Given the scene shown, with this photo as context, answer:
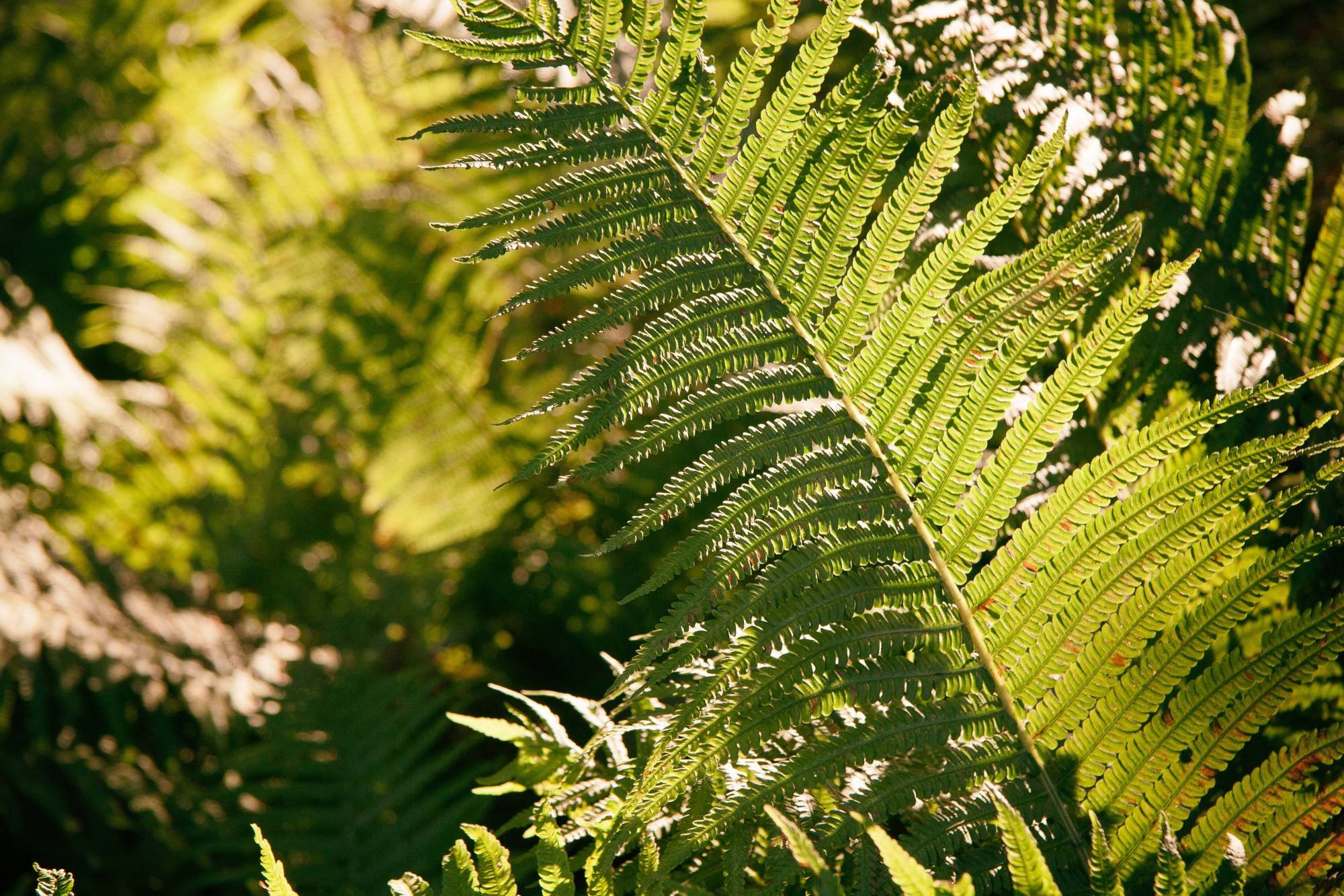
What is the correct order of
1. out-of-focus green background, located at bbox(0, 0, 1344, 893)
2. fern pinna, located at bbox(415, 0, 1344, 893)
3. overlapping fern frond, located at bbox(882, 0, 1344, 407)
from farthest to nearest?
out-of-focus green background, located at bbox(0, 0, 1344, 893), overlapping fern frond, located at bbox(882, 0, 1344, 407), fern pinna, located at bbox(415, 0, 1344, 893)

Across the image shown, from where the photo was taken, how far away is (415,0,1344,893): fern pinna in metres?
0.70

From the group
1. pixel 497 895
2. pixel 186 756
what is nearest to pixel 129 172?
pixel 186 756

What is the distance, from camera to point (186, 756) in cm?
181

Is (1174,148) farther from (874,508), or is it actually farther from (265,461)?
(265,461)

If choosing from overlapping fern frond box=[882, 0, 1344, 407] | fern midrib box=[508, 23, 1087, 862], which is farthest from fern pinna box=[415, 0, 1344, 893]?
overlapping fern frond box=[882, 0, 1344, 407]

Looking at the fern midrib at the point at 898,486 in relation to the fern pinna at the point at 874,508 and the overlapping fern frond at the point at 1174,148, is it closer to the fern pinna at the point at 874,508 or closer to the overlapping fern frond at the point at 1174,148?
the fern pinna at the point at 874,508

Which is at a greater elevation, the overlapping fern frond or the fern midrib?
the overlapping fern frond

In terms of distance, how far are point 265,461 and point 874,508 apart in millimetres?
1985

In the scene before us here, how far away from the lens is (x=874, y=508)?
29.8 inches

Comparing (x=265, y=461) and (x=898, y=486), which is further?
(x=265, y=461)

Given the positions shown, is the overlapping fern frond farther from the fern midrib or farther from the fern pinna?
the fern midrib

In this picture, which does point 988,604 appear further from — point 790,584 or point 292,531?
point 292,531

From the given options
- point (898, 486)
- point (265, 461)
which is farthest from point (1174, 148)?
point (265, 461)

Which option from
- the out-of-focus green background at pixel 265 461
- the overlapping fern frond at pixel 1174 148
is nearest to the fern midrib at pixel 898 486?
the overlapping fern frond at pixel 1174 148
